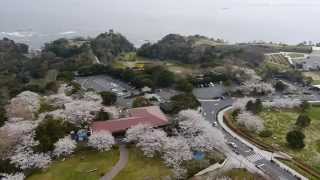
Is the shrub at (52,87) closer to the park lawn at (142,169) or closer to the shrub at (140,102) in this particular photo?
the shrub at (140,102)

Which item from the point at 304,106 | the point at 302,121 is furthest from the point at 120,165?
the point at 304,106

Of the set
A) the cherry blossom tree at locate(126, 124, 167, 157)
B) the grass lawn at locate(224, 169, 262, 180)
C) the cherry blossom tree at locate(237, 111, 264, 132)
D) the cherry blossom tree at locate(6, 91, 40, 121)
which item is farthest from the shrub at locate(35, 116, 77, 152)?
the cherry blossom tree at locate(237, 111, 264, 132)

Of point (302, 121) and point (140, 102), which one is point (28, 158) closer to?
point (140, 102)

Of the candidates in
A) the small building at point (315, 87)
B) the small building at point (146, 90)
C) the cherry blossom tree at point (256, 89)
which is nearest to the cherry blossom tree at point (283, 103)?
the cherry blossom tree at point (256, 89)

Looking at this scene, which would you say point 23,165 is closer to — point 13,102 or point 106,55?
point 13,102

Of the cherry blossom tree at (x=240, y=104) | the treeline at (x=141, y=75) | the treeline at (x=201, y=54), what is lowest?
the cherry blossom tree at (x=240, y=104)

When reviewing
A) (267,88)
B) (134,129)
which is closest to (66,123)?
(134,129)
